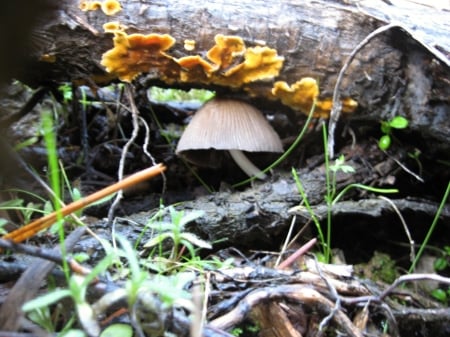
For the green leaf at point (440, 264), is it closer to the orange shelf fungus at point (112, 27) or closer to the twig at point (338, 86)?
the twig at point (338, 86)

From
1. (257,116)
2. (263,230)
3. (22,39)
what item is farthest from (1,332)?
(257,116)

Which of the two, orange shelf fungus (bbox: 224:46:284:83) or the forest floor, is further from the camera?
orange shelf fungus (bbox: 224:46:284:83)

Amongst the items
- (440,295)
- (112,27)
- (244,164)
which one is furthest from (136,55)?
(440,295)

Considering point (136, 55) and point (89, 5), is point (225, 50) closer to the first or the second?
point (136, 55)

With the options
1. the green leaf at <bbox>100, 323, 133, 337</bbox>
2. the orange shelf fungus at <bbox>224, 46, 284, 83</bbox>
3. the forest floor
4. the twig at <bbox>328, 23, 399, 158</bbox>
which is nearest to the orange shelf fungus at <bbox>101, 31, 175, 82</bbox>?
the forest floor

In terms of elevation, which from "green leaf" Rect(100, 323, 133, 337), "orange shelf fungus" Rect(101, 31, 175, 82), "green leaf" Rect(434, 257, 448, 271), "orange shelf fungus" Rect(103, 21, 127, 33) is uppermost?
"orange shelf fungus" Rect(103, 21, 127, 33)

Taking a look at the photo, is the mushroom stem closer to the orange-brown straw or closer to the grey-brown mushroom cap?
the grey-brown mushroom cap
